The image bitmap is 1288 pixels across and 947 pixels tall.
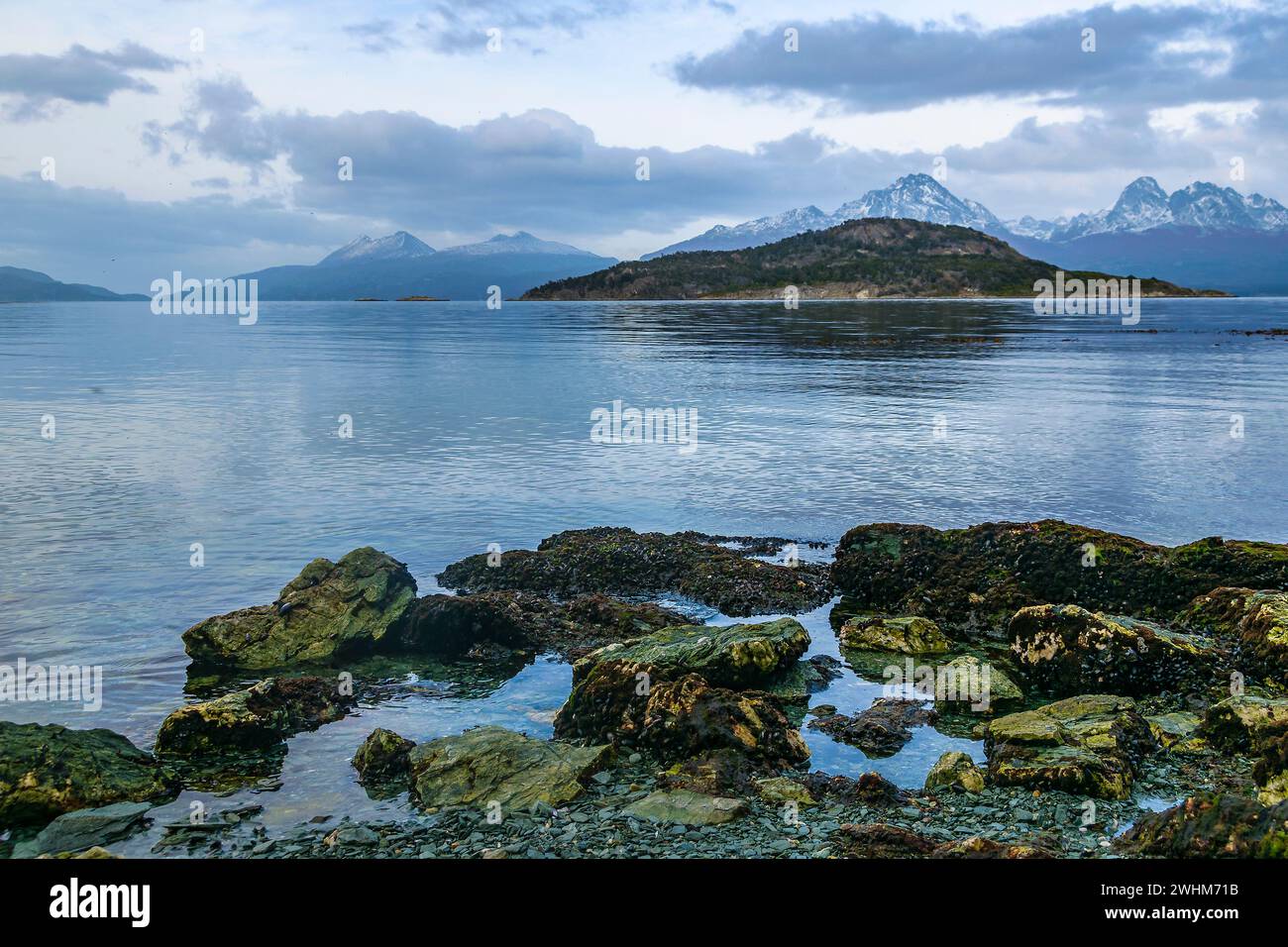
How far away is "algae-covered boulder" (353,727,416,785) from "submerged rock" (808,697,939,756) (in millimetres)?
7407

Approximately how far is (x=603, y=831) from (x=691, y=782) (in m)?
2.01

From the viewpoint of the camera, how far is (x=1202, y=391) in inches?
2977

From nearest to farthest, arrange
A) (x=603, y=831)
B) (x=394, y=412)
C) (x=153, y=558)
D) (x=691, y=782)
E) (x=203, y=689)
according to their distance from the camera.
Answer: (x=603, y=831) → (x=691, y=782) → (x=203, y=689) → (x=153, y=558) → (x=394, y=412)

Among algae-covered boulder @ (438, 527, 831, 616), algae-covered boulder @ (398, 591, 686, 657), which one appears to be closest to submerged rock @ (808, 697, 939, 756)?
algae-covered boulder @ (398, 591, 686, 657)

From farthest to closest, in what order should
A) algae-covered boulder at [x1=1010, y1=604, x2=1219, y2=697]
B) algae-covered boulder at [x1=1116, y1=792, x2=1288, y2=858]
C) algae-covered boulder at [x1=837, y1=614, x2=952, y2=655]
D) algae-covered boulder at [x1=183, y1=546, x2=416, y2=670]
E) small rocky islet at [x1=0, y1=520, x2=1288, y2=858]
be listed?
algae-covered boulder at [x1=837, y1=614, x2=952, y2=655]
algae-covered boulder at [x1=183, y1=546, x2=416, y2=670]
algae-covered boulder at [x1=1010, y1=604, x2=1219, y2=697]
small rocky islet at [x1=0, y1=520, x2=1288, y2=858]
algae-covered boulder at [x1=1116, y1=792, x2=1288, y2=858]

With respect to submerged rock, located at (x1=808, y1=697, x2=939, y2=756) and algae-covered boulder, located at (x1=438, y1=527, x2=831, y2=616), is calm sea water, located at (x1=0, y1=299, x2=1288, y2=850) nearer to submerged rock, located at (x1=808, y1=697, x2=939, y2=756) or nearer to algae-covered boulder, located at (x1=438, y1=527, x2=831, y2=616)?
submerged rock, located at (x1=808, y1=697, x2=939, y2=756)

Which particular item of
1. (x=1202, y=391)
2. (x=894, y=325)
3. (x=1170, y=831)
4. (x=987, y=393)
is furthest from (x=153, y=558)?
(x=894, y=325)

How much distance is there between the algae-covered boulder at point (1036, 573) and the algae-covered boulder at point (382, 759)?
13.8 meters

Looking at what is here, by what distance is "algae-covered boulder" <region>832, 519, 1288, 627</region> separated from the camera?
79.9 ft

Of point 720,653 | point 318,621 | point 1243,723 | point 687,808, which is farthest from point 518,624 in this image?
point 1243,723

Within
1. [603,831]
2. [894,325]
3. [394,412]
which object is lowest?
[603,831]

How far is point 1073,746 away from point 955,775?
7.48 ft

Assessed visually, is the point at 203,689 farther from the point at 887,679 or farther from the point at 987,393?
the point at 987,393

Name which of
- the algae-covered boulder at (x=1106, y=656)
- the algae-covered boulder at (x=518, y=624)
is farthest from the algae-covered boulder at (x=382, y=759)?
the algae-covered boulder at (x=1106, y=656)
